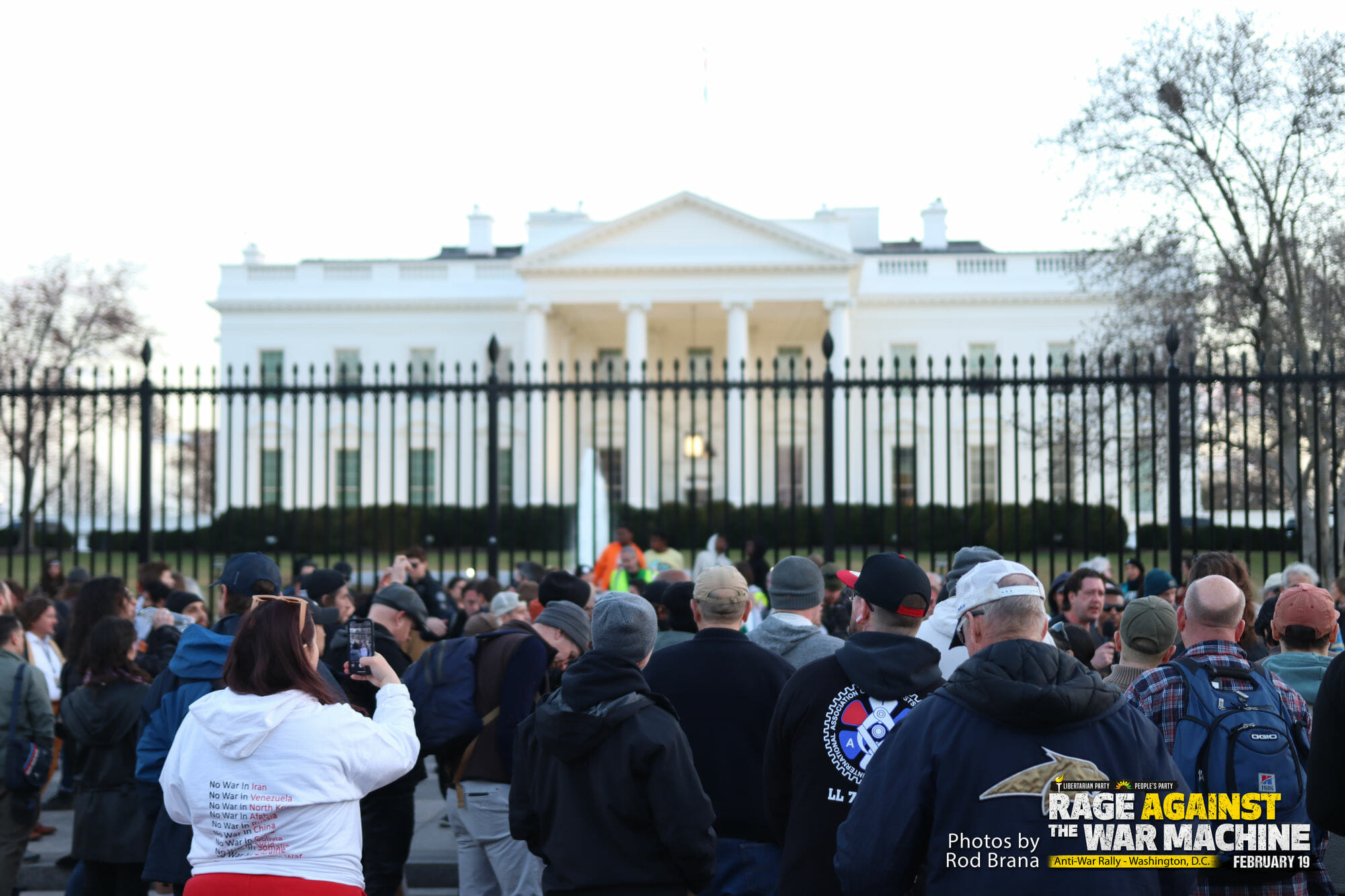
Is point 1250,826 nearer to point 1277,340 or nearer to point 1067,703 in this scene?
point 1067,703

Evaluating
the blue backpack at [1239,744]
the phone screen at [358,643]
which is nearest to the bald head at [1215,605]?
the blue backpack at [1239,744]

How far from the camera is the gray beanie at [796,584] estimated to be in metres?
4.40

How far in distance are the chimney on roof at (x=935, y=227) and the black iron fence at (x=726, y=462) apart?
10.3 meters

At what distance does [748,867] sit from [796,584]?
104cm

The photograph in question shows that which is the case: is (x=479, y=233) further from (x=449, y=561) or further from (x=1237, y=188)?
(x=1237, y=188)

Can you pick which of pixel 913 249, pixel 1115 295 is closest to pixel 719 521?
pixel 1115 295

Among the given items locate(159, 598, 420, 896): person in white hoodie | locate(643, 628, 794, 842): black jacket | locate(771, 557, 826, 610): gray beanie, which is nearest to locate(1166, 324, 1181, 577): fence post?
locate(771, 557, 826, 610): gray beanie

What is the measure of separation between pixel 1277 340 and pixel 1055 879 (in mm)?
15903

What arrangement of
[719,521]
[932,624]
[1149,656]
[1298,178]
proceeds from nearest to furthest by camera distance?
[1149,656] < [932,624] < [1298,178] < [719,521]

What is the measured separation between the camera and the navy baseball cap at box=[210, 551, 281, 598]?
14.4 feet

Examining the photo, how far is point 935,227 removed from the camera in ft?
159

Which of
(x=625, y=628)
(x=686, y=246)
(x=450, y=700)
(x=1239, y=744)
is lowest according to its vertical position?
(x=450, y=700)

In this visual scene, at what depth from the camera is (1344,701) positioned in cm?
314

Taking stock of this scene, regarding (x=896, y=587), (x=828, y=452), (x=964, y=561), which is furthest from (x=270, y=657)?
(x=828, y=452)
